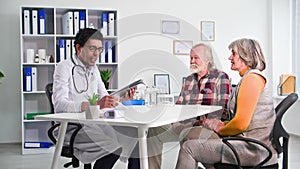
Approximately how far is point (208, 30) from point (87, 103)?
3565 millimetres

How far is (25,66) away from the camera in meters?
4.65

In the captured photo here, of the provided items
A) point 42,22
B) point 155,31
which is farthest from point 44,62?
point 155,31

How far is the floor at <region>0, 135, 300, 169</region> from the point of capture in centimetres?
378

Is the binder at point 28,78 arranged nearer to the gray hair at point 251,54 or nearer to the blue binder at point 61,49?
the blue binder at point 61,49

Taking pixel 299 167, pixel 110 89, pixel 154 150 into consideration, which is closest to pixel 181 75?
pixel 110 89

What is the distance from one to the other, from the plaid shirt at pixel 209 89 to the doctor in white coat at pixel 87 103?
2.05ft

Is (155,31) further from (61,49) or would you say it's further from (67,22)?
(61,49)

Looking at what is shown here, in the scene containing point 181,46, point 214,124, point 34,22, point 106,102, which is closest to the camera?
point 106,102

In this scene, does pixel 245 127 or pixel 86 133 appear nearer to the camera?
pixel 245 127

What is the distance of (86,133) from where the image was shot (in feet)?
7.83

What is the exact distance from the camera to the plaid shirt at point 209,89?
8.97 ft

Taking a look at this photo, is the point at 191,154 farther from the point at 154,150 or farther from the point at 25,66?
the point at 25,66

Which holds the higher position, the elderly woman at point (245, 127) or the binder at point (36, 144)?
the elderly woman at point (245, 127)

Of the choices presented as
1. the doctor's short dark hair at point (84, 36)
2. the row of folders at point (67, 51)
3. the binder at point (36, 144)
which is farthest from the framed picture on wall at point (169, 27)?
the doctor's short dark hair at point (84, 36)
